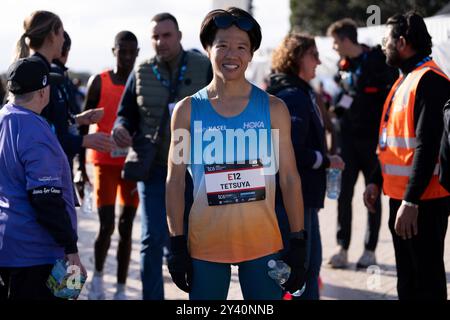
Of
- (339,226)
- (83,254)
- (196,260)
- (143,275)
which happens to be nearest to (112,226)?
(143,275)

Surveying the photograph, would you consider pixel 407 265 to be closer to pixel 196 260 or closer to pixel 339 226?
pixel 196 260

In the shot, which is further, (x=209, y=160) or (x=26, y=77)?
(x=26, y=77)

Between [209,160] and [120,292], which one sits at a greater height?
[209,160]

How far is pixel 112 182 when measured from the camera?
566 cm

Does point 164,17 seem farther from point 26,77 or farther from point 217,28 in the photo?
point 217,28

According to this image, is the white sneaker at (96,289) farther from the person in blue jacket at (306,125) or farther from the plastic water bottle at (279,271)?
the plastic water bottle at (279,271)

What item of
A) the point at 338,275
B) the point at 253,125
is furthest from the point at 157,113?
the point at 338,275

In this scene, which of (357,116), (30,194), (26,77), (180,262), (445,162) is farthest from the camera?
(357,116)

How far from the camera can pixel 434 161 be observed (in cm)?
375

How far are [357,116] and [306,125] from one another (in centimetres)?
238

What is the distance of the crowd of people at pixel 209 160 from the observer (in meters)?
3.04

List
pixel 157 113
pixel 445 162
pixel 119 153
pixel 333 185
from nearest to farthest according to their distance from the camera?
pixel 445 162
pixel 157 113
pixel 119 153
pixel 333 185

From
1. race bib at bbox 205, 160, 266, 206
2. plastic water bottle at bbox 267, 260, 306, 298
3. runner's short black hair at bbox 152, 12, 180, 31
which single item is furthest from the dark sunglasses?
runner's short black hair at bbox 152, 12, 180, 31
